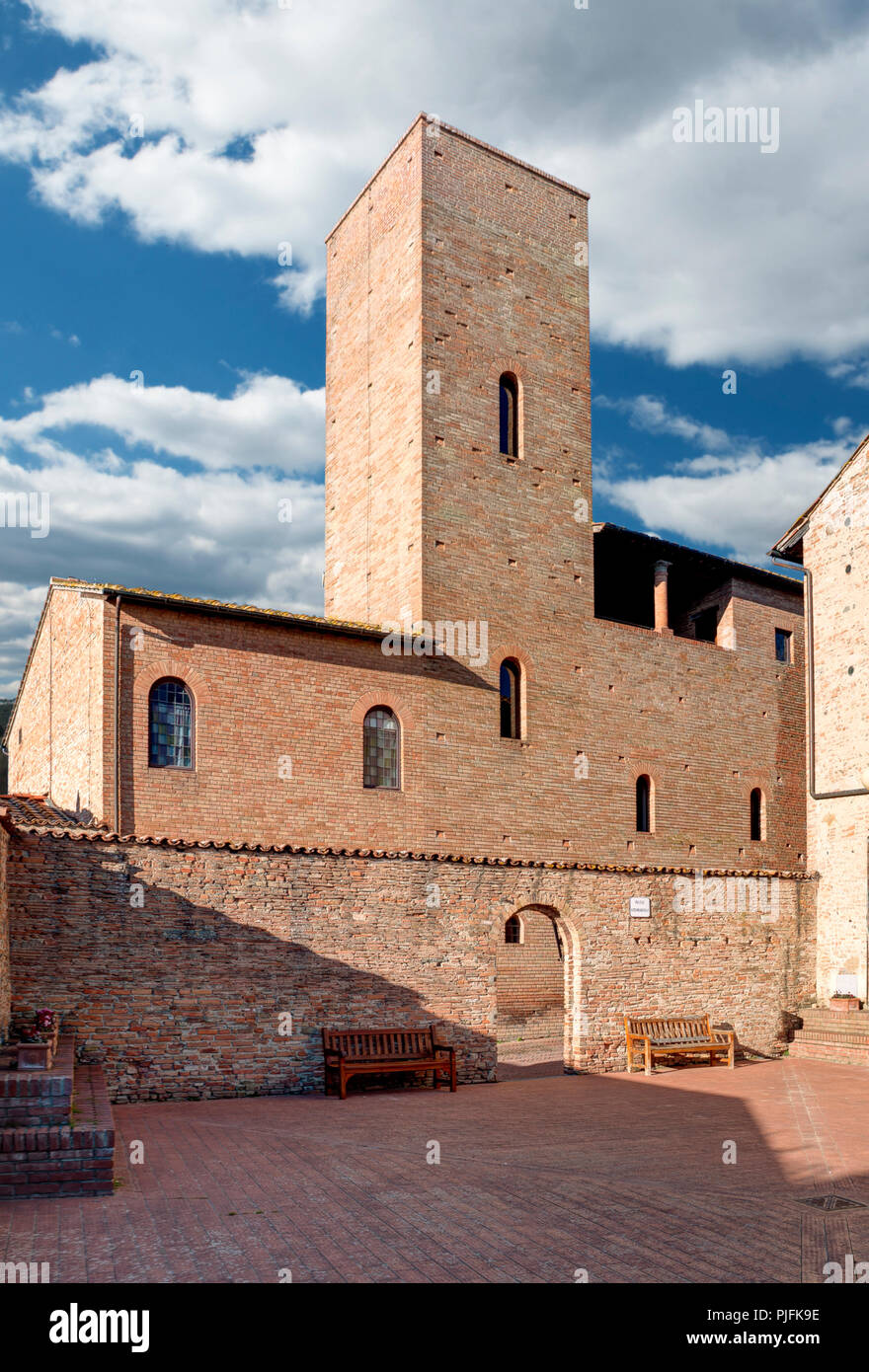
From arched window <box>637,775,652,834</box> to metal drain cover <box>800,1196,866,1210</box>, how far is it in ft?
41.9

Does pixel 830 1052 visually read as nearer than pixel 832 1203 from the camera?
No

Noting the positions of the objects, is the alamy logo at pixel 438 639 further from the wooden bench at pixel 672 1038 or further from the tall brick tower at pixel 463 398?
the wooden bench at pixel 672 1038

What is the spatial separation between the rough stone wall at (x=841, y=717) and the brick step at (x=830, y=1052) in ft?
4.50

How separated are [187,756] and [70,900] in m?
4.45

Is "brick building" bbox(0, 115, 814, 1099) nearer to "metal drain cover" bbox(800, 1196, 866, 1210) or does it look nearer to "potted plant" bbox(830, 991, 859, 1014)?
"potted plant" bbox(830, 991, 859, 1014)

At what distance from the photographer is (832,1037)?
16469 mm

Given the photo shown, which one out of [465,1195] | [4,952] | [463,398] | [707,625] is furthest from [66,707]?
[707,625]

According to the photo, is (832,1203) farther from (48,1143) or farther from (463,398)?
(463,398)

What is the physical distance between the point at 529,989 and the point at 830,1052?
4.97 m

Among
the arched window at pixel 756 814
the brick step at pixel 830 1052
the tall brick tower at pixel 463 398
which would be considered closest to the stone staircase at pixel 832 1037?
the brick step at pixel 830 1052

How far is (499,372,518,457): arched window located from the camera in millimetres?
19703

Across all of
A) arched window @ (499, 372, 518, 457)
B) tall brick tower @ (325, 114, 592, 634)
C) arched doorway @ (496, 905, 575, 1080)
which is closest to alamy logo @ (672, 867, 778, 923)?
arched doorway @ (496, 905, 575, 1080)

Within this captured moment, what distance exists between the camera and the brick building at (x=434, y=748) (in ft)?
38.4

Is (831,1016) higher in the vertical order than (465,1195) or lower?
lower
